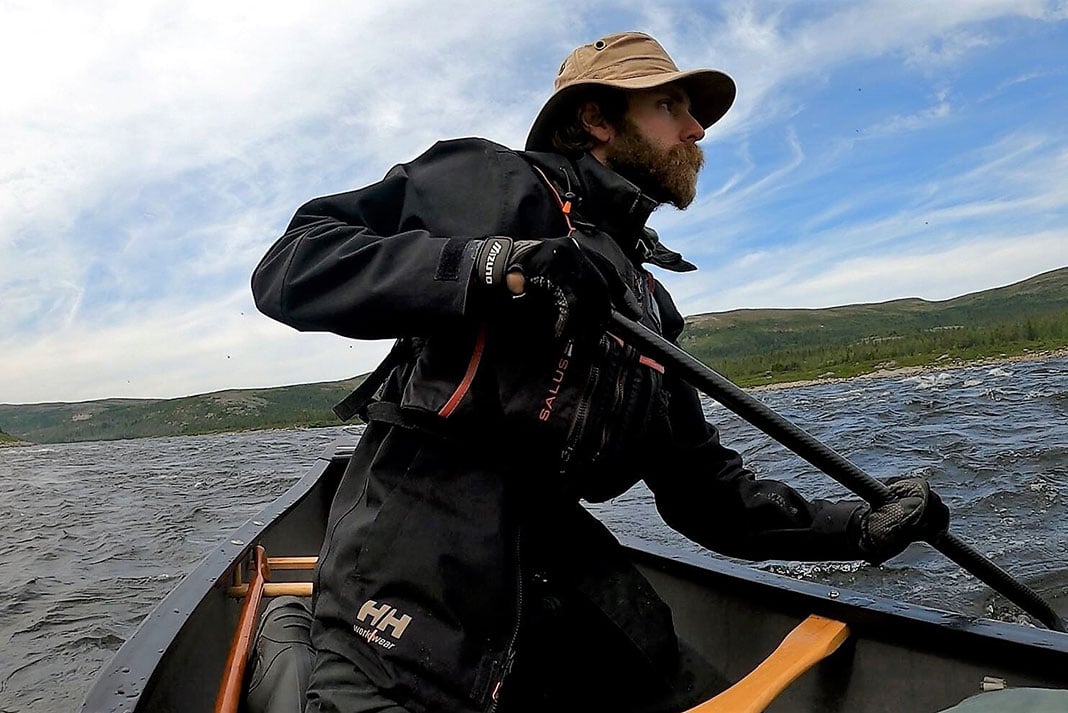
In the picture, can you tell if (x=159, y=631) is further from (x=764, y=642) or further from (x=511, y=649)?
(x=764, y=642)

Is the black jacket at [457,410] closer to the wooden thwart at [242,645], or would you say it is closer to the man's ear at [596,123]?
the man's ear at [596,123]

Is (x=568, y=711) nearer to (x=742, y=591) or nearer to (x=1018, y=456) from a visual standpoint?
(x=742, y=591)

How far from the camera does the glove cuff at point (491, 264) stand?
2225 millimetres

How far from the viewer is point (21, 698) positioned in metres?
6.25

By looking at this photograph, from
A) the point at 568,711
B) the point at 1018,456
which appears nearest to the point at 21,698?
the point at 568,711

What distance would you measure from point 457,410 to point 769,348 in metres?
127

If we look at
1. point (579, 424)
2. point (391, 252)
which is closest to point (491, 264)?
point (391, 252)

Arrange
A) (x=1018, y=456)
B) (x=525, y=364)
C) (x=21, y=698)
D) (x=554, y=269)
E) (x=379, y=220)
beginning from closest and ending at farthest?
(x=554, y=269) → (x=525, y=364) → (x=379, y=220) → (x=21, y=698) → (x=1018, y=456)

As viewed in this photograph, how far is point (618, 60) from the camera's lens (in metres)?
2.82

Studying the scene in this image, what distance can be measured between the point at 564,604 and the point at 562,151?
149cm

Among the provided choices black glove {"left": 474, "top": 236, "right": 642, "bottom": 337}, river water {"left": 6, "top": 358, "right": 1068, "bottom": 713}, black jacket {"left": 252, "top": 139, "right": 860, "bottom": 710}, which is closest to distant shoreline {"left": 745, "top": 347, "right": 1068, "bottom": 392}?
river water {"left": 6, "top": 358, "right": 1068, "bottom": 713}

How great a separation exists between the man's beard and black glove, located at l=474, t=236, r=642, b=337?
0.68m

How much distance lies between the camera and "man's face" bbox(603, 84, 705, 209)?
288 centimetres

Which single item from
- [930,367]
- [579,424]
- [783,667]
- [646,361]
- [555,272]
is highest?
[555,272]
